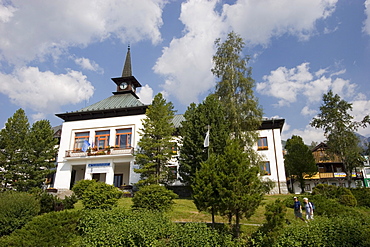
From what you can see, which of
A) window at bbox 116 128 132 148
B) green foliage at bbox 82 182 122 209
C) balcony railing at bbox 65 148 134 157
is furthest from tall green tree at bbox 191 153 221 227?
window at bbox 116 128 132 148

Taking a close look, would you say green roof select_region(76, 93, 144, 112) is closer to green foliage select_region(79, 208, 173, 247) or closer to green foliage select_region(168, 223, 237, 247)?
green foliage select_region(79, 208, 173, 247)

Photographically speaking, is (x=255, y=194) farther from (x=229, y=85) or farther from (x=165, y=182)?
(x=165, y=182)

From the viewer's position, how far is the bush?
40.0 ft

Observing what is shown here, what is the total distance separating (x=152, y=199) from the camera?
14500 mm

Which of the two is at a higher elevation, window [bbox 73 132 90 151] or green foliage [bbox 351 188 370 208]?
window [bbox 73 132 90 151]

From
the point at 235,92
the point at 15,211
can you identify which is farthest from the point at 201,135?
the point at 15,211

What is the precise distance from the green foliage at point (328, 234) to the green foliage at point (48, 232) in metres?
9.03

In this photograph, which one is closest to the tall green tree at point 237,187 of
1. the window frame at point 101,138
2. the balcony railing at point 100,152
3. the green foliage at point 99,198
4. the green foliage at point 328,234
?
the green foliage at point 328,234

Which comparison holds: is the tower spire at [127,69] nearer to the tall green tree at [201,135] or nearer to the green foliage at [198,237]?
the tall green tree at [201,135]

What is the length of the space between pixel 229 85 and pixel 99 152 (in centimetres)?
1636

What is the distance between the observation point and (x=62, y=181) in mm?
29781

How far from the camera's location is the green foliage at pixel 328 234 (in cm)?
979

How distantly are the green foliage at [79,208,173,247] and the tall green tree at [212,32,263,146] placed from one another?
11635 millimetres

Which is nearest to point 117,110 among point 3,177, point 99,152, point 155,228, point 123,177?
point 99,152
